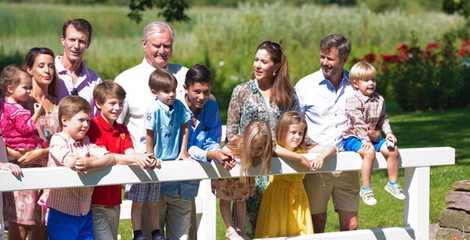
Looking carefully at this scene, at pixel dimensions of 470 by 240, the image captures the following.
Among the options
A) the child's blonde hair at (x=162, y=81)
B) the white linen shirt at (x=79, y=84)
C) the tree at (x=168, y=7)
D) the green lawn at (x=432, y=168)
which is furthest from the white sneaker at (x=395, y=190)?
the tree at (x=168, y=7)

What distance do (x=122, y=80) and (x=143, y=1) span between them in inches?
548

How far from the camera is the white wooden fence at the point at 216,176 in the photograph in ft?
20.1

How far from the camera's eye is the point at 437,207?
433 inches

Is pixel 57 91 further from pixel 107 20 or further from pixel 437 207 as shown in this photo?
pixel 107 20

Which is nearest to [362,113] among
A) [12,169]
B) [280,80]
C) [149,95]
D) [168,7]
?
[280,80]

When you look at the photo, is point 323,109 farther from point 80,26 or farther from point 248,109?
point 80,26

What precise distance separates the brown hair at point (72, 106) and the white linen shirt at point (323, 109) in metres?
1.83

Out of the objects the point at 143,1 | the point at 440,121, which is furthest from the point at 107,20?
the point at 440,121

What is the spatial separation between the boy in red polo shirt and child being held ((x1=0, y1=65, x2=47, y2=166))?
0.47m

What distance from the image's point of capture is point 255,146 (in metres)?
6.73

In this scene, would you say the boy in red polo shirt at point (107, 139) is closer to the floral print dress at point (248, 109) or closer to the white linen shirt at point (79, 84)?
the white linen shirt at point (79, 84)

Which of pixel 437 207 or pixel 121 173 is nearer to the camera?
pixel 121 173

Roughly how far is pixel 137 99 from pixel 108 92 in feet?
1.87

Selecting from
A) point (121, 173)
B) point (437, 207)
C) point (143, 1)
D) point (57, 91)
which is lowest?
point (437, 207)
